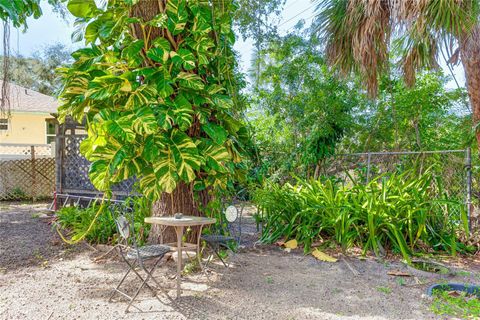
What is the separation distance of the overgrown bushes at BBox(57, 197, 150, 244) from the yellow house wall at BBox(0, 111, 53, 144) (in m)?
8.38

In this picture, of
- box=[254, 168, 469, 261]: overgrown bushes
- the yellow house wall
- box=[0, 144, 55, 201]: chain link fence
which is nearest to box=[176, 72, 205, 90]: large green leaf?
box=[254, 168, 469, 261]: overgrown bushes

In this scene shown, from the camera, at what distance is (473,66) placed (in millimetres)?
4473

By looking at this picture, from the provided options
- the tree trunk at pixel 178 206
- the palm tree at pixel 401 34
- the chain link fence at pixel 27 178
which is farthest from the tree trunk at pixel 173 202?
the chain link fence at pixel 27 178

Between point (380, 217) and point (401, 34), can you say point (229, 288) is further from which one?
point (401, 34)

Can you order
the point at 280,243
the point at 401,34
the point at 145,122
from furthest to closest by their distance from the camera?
the point at 280,243, the point at 401,34, the point at 145,122

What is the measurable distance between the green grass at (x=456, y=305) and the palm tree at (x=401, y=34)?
2171 millimetres

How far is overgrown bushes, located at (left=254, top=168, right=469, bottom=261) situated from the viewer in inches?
184

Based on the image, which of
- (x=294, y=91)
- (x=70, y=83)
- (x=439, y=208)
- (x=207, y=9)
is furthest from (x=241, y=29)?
(x=439, y=208)

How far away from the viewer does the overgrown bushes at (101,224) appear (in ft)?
15.3

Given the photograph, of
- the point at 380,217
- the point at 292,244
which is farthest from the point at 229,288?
the point at 380,217

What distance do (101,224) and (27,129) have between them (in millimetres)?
9737

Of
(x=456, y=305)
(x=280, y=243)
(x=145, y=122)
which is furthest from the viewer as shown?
(x=280, y=243)

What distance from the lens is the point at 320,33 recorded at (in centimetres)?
508

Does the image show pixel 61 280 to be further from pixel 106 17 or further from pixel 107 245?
pixel 106 17
